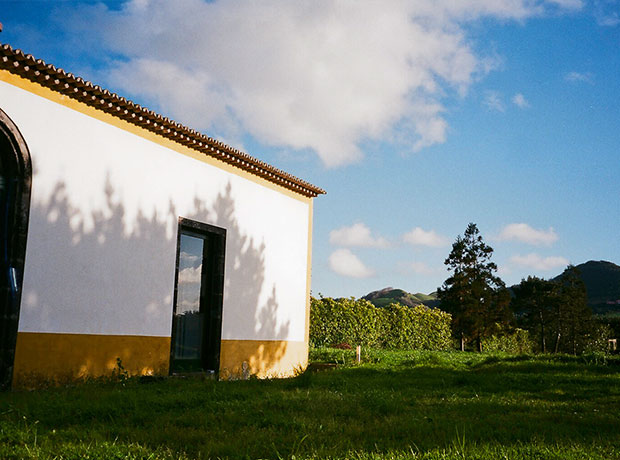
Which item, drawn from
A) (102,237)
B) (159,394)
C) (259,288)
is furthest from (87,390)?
(259,288)

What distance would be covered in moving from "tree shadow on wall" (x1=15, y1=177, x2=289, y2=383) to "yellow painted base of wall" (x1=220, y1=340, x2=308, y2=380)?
254 mm

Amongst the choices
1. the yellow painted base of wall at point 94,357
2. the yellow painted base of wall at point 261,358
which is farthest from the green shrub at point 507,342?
the yellow painted base of wall at point 94,357

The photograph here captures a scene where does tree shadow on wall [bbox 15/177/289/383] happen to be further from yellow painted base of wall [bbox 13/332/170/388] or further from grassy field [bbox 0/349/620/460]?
grassy field [bbox 0/349/620/460]

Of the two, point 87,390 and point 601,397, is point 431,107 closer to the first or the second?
point 601,397

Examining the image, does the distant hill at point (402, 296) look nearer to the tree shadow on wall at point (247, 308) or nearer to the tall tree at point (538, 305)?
the tall tree at point (538, 305)

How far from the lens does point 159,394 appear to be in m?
7.08

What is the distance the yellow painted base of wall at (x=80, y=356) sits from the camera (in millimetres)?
7953

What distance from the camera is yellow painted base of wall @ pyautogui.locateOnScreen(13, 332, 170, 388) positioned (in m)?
7.95

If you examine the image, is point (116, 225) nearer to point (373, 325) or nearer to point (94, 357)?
point (94, 357)

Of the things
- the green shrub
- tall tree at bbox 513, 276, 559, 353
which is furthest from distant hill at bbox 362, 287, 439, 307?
the green shrub

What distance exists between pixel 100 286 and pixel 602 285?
252 ft

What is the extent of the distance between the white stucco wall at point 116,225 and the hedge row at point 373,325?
821 centimetres

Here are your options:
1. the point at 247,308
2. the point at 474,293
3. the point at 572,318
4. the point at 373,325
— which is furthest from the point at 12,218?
the point at 572,318

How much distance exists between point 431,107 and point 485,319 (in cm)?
1993
